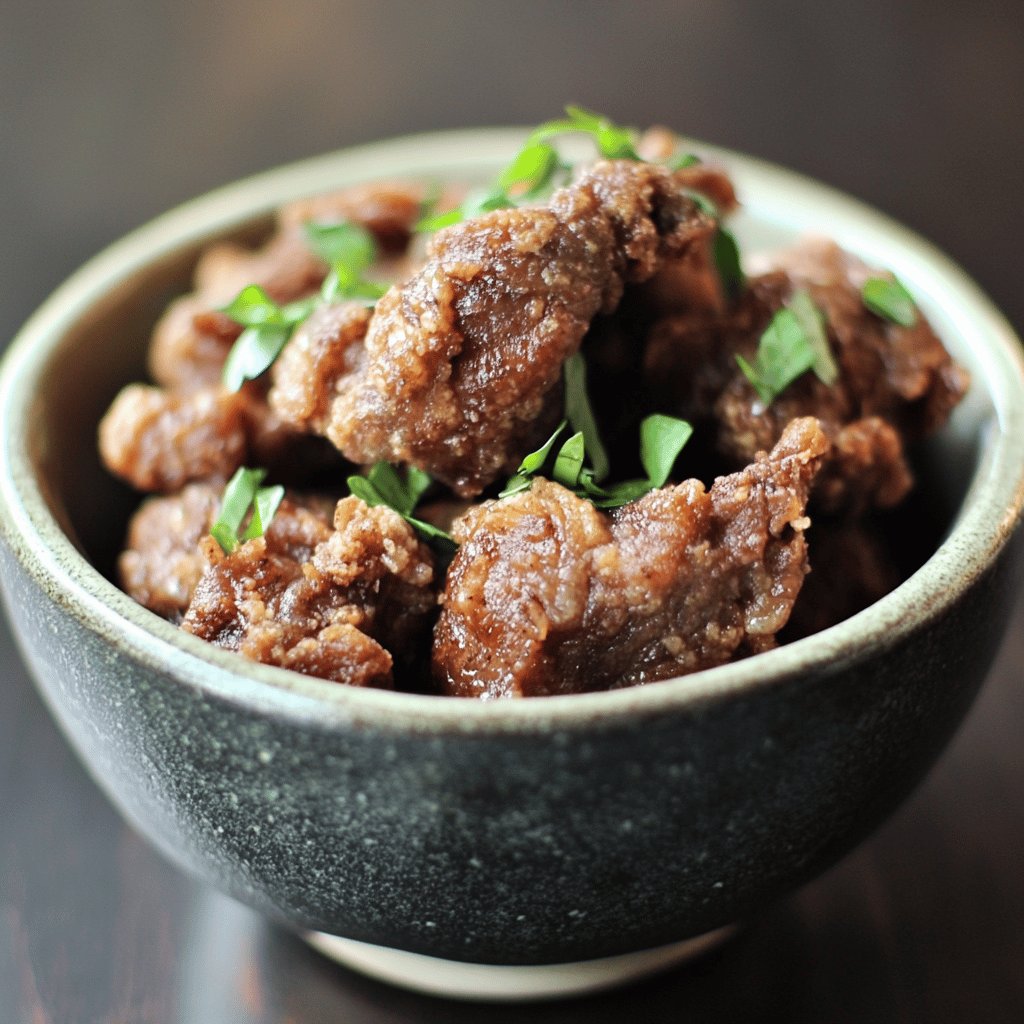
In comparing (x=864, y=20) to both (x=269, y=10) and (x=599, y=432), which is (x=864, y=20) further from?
(x=599, y=432)

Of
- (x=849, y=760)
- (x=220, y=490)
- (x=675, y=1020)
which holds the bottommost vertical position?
(x=675, y=1020)

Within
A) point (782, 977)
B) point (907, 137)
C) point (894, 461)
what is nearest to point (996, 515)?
point (894, 461)

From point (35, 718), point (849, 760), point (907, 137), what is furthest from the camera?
point (907, 137)

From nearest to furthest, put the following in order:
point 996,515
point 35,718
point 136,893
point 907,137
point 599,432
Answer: point 996,515 → point 599,432 → point 136,893 → point 35,718 → point 907,137

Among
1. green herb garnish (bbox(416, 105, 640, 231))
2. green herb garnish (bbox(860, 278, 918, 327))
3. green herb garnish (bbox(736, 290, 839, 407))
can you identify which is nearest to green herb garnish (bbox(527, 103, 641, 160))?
green herb garnish (bbox(416, 105, 640, 231))

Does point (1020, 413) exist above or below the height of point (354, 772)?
above

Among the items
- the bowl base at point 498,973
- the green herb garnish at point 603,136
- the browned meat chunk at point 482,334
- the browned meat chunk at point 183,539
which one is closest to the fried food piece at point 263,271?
the browned meat chunk at point 183,539

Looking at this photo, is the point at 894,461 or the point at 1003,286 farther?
the point at 1003,286
